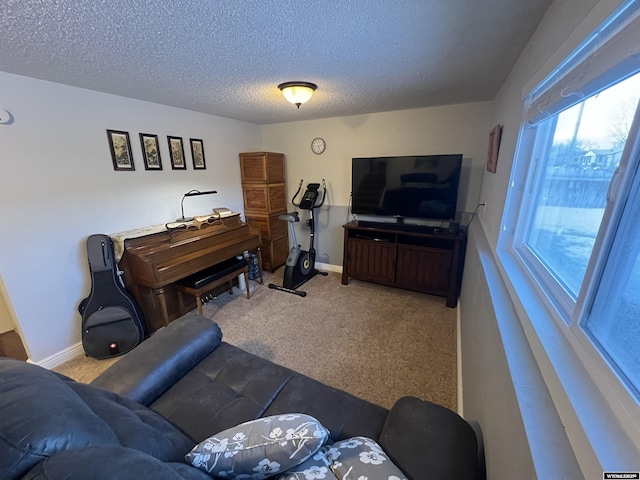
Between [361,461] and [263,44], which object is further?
[263,44]

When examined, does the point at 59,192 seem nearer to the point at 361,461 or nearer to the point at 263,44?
the point at 263,44

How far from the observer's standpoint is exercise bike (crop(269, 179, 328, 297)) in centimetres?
322

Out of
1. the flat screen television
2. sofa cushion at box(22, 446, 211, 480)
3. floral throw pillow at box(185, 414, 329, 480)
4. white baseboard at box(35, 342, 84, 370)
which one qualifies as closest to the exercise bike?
the flat screen television

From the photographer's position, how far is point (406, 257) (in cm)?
294

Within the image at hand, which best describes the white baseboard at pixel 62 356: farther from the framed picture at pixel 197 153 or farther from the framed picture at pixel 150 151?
the framed picture at pixel 197 153

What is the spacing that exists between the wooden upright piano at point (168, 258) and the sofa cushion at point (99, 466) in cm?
191

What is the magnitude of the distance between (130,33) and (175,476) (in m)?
1.80

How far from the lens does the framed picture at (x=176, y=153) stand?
2.73 m

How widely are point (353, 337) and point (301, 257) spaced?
132 centimetres

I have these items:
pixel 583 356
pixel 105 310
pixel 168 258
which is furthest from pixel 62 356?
pixel 583 356

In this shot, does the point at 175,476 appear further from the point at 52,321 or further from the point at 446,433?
the point at 52,321

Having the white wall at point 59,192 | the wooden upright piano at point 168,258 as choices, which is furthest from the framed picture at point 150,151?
the wooden upright piano at point 168,258

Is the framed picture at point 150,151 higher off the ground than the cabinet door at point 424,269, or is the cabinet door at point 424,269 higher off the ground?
the framed picture at point 150,151

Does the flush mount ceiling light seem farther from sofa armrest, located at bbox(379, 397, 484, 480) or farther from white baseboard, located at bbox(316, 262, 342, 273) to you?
white baseboard, located at bbox(316, 262, 342, 273)
